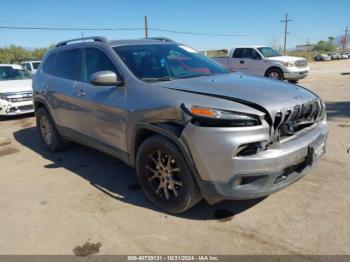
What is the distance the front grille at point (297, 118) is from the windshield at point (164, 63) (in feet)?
4.28

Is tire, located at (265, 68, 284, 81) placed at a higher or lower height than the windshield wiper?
lower

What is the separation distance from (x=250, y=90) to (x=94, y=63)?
217 cm

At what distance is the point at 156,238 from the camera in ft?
10.2

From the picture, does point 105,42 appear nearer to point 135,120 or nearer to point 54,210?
point 135,120

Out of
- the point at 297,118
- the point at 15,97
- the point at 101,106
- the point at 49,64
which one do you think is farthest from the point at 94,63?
the point at 15,97

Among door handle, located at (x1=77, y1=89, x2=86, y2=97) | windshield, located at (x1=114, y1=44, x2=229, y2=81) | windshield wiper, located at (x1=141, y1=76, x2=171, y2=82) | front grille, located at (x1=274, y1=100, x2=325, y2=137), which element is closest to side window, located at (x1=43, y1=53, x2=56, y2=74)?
door handle, located at (x1=77, y1=89, x2=86, y2=97)

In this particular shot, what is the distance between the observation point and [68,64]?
16.5ft

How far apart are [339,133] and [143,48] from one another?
13.3 feet

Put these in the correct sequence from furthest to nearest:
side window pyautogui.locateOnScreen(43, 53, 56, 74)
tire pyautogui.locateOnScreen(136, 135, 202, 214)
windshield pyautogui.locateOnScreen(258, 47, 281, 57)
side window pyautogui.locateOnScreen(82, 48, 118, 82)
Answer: windshield pyautogui.locateOnScreen(258, 47, 281, 57) < side window pyautogui.locateOnScreen(43, 53, 56, 74) < side window pyautogui.locateOnScreen(82, 48, 118, 82) < tire pyautogui.locateOnScreen(136, 135, 202, 214)

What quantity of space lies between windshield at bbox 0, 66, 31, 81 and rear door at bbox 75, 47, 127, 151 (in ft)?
22.0

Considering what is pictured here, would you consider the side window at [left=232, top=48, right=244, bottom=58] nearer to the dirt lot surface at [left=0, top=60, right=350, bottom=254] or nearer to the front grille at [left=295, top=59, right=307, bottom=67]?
the front grille at [left=295, top=59, right=307, bottom=67]

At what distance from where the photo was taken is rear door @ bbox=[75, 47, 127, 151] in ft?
12.5

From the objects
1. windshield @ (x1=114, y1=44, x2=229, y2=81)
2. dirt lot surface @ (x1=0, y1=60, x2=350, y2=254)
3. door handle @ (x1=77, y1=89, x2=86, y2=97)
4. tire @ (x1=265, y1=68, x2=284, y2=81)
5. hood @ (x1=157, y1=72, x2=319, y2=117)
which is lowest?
dirt lot surface @ (x1=0, y1=60, x2=350, y2=254)

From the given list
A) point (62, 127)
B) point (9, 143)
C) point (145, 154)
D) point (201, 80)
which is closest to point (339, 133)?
point (201, 80)
